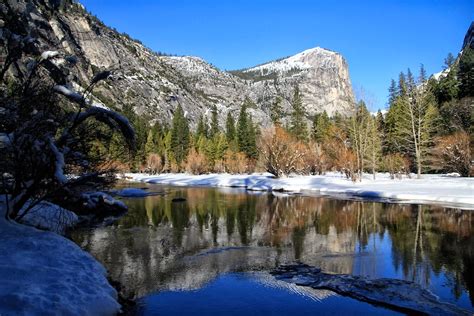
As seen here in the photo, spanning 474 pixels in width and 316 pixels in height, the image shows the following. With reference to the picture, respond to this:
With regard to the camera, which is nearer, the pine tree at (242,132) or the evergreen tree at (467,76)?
the evergreen tree at (467,76)

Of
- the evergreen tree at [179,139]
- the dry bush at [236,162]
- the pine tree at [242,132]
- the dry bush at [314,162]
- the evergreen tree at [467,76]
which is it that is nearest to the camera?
the evergreen tree at [467,76]

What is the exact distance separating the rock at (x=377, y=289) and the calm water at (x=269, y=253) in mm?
314

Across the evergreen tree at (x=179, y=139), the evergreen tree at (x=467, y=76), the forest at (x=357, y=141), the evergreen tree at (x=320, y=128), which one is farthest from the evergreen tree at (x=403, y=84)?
the evergreen tree at (x=179, y=139)

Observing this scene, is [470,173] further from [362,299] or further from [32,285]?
[32,285]

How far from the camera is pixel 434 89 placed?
61594mm

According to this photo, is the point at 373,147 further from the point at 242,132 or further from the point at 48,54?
the point at 48,54

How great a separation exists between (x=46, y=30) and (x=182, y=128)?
8016 centimetres

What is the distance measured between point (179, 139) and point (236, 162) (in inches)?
867

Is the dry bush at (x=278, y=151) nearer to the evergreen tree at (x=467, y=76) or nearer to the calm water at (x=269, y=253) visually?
the evergreen tree at (x=467, y=76)

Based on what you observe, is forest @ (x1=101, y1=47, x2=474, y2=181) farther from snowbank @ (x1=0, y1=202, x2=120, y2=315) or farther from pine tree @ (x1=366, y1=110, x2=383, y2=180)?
snowbank @ (x1=0, y1=202, x2=120, y2=315)

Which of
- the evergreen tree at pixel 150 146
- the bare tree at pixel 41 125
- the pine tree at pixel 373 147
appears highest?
the evergreen tree at pixel 150 146

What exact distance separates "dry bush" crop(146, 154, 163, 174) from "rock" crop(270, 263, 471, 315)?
74411 millimetres

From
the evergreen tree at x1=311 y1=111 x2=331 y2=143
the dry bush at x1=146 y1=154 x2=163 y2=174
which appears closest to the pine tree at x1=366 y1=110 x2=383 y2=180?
the evergreen tree at x1=311 y1=111 x2=331 y2=143

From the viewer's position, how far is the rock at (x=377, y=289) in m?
7.62
